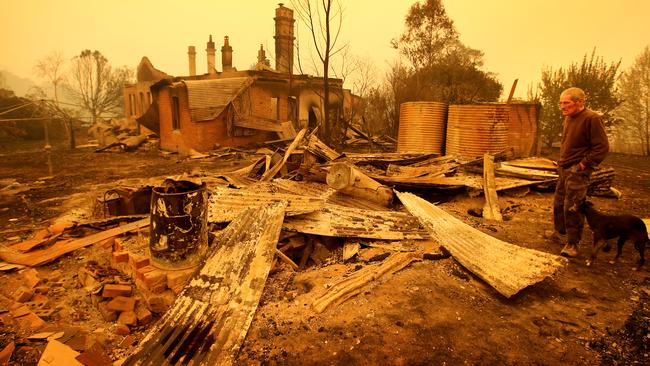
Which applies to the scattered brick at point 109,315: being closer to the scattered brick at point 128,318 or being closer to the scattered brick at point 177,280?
the scattered brick at point 128,318

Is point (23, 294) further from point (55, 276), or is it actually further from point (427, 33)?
point (427, 33)

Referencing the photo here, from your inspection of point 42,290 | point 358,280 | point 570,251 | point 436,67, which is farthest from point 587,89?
point 42,290

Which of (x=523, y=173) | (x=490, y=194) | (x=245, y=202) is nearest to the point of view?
(x=245, y=202)

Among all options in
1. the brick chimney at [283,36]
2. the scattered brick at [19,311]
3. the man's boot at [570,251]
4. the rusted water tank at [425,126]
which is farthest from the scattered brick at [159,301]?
the brick chimney at [283,36]

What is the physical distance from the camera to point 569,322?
2910 mm

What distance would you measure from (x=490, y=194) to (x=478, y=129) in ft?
9.04

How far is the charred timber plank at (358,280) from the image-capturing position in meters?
3.07

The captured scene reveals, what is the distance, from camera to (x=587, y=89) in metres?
16.3

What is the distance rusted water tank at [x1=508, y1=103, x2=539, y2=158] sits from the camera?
8266 millimetres

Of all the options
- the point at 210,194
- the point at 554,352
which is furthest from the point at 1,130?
the point at 554,352

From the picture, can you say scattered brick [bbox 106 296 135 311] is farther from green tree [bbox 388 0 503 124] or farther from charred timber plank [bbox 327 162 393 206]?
green tree [bbox 388 0 503 124]

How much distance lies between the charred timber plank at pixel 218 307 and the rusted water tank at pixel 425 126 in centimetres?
619

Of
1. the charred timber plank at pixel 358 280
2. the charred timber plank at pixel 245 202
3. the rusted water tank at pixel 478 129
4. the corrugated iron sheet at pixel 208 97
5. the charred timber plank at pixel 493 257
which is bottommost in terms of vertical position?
the charred timber plank at pixel 358 280

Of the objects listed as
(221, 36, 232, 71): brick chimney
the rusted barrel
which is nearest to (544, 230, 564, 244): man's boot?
the rusted barrel
